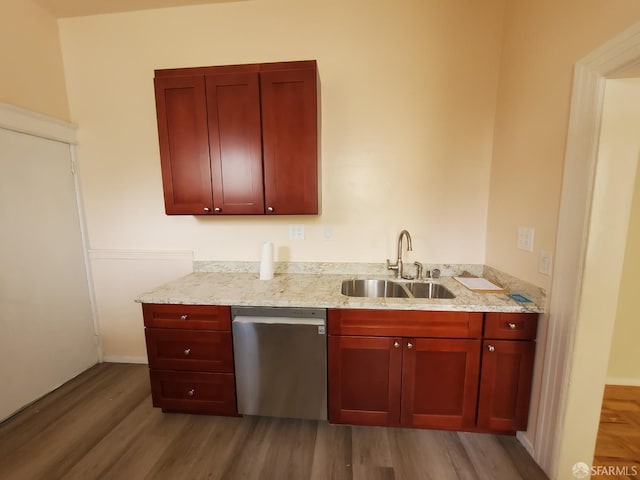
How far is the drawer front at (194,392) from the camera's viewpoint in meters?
1.64

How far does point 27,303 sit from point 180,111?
1.78 metres

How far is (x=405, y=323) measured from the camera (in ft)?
4.88

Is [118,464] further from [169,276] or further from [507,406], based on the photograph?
[507,406]

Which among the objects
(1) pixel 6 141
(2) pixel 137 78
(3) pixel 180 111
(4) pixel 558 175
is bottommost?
(4) pixel 558 175

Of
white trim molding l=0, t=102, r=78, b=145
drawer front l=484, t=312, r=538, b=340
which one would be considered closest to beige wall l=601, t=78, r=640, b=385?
drawer front l=484, t=312, r=538, b=340

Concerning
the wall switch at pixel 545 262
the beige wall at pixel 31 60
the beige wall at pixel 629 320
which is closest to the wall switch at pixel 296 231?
the wall switch at pixel 545 262

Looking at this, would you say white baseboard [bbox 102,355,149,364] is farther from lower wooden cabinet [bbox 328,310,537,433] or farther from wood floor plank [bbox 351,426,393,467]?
wood floor plank [bbox 351,426,393,467]

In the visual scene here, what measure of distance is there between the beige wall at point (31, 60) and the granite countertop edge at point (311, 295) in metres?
1.70

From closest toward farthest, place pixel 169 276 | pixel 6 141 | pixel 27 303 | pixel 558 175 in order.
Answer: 1. pixel 558 175
2. pixel 6 141
3. pixel 27 303
4. pixel 169 276

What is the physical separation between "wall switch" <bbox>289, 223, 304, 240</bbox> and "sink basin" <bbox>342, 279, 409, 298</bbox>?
54cm

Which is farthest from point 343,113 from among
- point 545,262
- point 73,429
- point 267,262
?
point 73,429

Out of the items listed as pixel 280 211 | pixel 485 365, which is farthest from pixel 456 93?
pixel 485 365

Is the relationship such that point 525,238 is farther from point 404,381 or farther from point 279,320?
point 279,320

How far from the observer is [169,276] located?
7.37 ft
